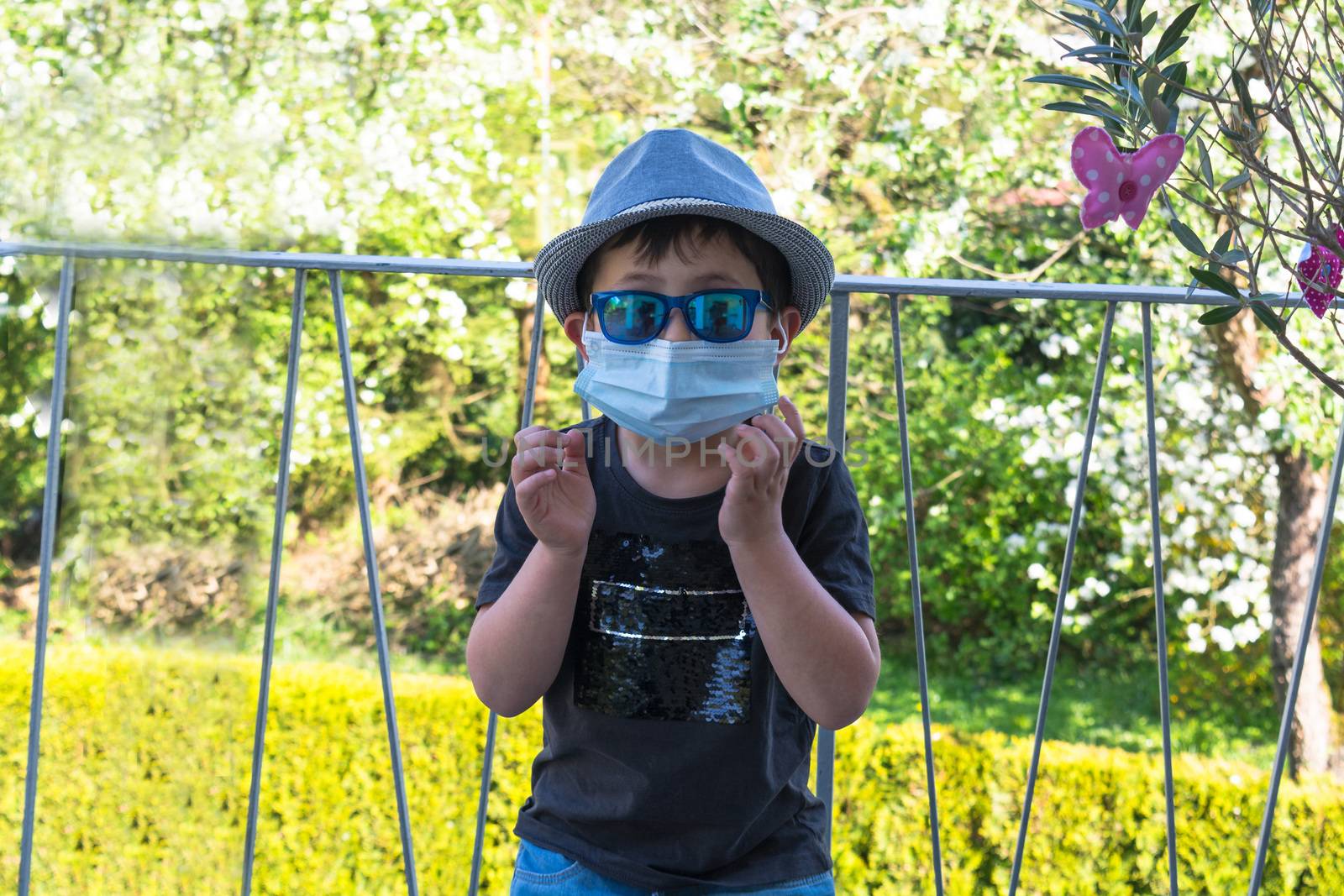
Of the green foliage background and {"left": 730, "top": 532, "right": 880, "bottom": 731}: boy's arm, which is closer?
{"left": 730, "top": 532, "right": 880, "bottom": 731}: boy's arm

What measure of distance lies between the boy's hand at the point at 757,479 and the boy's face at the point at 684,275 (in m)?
0.15

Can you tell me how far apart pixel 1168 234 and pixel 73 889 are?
5.06 metres

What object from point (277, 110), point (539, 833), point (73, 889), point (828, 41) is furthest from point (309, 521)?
point (539, 833)

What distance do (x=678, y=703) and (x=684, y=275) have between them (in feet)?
1.67

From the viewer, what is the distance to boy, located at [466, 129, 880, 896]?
4.64ft

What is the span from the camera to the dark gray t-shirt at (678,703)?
146 centimetres

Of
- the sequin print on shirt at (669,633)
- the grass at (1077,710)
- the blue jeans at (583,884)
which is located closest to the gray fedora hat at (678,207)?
the sequin print on shirt at (669,633)

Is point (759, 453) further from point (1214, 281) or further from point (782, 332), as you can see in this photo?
point (1214, 281)

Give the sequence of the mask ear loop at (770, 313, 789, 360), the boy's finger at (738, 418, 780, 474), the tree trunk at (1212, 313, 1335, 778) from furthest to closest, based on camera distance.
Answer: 1. the tree trunk at (1212, 313, 1335, 778)
2. the mask ear loop at (770, 313, 789, 360)
3. the boy's finger at (738, 418, 780, 474)

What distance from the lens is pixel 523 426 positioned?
1937mm

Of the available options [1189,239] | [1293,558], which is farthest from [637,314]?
[1293,558]

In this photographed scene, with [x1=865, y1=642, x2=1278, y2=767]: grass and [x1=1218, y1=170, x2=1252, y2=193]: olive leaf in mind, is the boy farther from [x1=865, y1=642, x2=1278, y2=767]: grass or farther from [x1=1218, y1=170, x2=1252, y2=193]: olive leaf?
[x1=865, y1=642, x2=1278, y2=767]: grass

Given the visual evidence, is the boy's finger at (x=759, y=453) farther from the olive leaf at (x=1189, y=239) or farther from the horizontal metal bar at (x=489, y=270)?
the horizontal metal bar at (x=489, y=270)

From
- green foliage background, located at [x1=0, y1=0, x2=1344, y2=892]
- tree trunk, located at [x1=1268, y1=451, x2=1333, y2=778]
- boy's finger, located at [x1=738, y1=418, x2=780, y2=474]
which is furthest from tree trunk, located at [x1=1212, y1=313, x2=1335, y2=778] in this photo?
boy's finger, located at [x1=738, y1=418, x2=780, y2=474]
